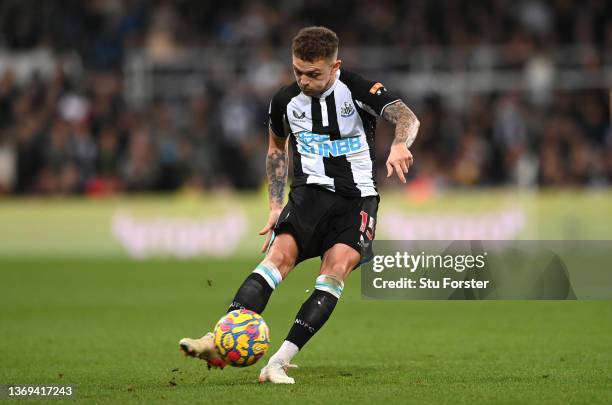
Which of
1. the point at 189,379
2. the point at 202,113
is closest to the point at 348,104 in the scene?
the point at 189,379

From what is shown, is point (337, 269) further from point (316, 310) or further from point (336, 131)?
point (336, 131)

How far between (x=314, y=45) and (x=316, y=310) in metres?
1.66

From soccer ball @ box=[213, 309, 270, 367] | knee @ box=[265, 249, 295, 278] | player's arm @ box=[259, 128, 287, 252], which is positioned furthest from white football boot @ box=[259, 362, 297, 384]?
player's arm @ box=[259, 128, 287, 252]

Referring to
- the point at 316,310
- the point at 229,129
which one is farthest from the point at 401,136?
the point at 229,129

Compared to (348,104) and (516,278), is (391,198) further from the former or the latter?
(348,104)

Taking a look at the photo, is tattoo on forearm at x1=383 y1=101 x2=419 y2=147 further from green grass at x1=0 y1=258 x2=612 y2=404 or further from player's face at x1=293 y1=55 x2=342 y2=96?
green grass at x1=0 y1=258 x2=612 y2=404

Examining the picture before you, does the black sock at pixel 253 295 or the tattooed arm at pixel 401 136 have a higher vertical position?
the tattooed arm at pixel 401 136

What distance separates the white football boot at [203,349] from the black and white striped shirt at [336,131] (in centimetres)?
142

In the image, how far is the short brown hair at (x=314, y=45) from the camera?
7.18 meters

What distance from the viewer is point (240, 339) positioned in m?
6.81

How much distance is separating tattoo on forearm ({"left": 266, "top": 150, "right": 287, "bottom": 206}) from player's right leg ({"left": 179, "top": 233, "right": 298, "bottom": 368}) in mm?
521

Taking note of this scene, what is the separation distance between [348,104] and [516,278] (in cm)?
374

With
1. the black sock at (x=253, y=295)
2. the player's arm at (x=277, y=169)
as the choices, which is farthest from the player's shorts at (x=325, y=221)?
the black sock at (x=253, y=295)

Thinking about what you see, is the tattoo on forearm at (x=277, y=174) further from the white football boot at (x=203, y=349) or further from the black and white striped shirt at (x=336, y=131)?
the white football boot at (x=203, y=349)
